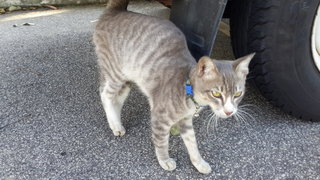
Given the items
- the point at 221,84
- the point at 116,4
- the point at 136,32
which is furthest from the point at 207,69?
the point at 116,4

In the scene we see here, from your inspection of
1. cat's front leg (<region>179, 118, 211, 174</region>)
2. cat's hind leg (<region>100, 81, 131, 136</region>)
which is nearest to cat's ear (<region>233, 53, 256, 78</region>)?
cat's front leg (<region>179, 118, 211, 174</region>)

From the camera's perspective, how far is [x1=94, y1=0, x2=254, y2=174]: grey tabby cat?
162 cm

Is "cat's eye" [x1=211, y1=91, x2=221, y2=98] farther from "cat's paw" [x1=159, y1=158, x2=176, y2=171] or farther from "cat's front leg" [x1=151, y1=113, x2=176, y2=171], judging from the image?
"cat's paw" [x1=159, y1=158, x2=176, y2=171]

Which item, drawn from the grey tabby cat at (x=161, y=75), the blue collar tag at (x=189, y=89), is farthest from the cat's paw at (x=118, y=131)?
the blue collar tag at (x=189, y=89)

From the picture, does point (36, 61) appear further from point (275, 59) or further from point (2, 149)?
point (275, 59)

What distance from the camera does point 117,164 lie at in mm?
1904

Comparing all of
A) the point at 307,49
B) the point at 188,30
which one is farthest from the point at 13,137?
the point at 307,49

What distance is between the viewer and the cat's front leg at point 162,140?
1.83m

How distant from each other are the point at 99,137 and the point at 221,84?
93 cm

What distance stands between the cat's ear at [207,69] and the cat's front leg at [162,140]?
0.36 metres

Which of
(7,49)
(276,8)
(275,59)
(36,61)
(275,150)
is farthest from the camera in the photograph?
(7,49)

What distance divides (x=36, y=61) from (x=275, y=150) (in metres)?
2.20

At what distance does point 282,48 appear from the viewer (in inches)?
73.1

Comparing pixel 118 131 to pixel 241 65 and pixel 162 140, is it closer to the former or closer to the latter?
pixel 162 140
